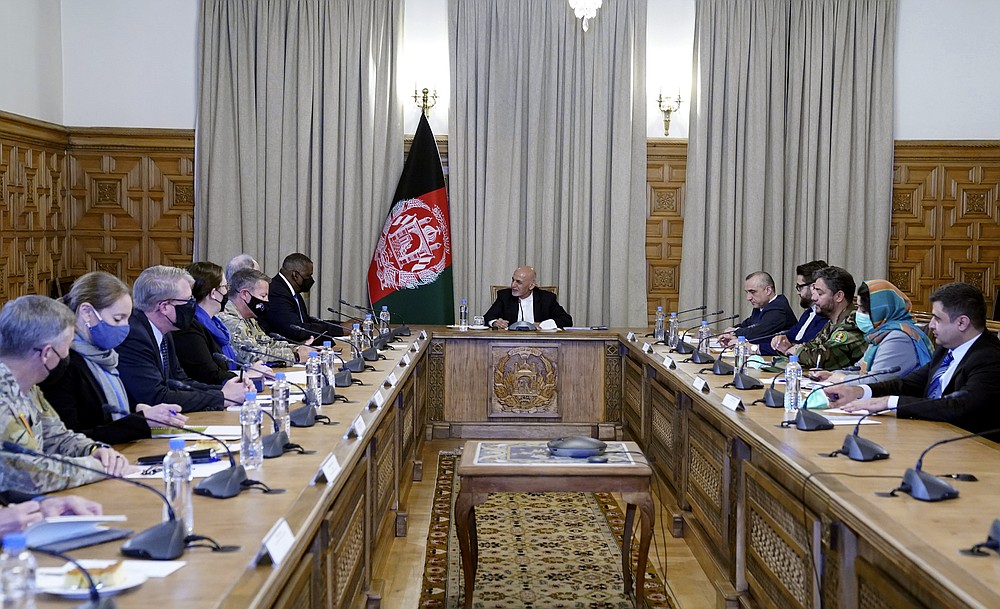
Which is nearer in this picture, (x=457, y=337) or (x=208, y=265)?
(x=208, y=265)

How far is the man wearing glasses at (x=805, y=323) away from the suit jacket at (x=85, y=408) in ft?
13.4

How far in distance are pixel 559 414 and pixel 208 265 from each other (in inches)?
125

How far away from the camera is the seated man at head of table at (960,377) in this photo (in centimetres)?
354

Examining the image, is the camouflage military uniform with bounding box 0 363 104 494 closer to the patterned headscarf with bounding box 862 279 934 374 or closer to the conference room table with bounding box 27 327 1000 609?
the conference room table with bounding box 27 327 1000 609

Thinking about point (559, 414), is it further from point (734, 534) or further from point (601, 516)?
point (734, 534)

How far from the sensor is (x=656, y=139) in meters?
8.93

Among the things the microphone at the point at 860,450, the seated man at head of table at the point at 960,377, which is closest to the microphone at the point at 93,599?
the microphone at the point at 860,450

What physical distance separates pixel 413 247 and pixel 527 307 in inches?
48.0

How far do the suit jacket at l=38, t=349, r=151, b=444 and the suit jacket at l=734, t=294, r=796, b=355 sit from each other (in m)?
4.50

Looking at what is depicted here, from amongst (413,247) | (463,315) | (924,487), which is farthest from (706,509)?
(413,247)

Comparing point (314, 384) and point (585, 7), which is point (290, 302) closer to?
point (585, 7)

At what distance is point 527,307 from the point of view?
8023mm

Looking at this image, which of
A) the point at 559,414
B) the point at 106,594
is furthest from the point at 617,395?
the point at 106,594

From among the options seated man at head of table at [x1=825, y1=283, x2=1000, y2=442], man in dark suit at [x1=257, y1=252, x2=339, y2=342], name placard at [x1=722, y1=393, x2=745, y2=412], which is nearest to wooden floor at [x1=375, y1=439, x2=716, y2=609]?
name placard at [x1=722, y1=393, x2=745, y2=412]
